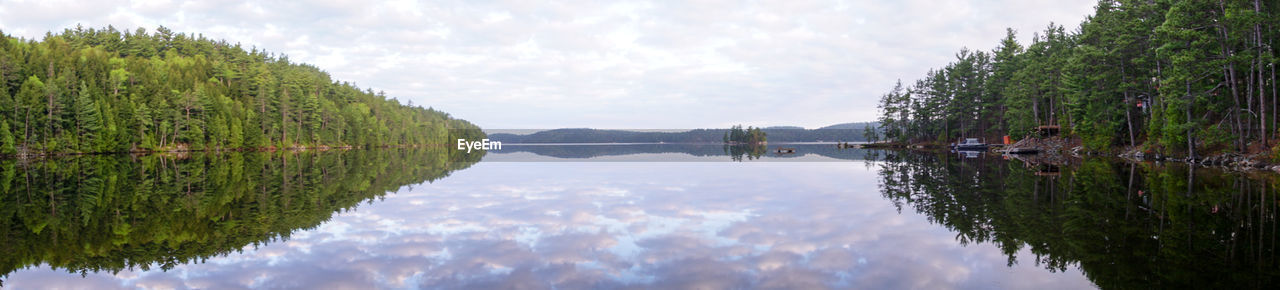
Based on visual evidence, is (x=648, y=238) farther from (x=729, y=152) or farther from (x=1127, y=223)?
(x=729, y=152)

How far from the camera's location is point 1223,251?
356 inches

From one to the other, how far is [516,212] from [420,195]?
589cm

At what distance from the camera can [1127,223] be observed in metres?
12.1

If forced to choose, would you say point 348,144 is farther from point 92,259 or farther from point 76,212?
point 92,259

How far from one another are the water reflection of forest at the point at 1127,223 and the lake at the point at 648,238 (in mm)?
59

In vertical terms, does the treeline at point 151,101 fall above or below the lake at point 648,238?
above

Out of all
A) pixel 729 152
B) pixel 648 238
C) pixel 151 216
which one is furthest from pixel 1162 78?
pixel 729 152

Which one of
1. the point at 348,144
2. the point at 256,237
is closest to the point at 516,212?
the point at 256,237

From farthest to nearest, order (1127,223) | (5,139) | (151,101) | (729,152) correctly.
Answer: (729,152) < (151,101) < (5,139) < (1127,223)

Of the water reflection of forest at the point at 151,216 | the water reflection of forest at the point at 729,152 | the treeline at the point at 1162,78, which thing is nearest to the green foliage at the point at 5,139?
the water reflection of forest at the point at 151,216

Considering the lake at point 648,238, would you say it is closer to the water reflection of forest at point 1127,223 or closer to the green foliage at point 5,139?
the water reflection of forest at point 1127,223

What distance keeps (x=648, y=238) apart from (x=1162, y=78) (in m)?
42.7

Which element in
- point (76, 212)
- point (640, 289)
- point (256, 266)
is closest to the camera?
point (640, 289)

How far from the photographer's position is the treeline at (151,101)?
181 ft
